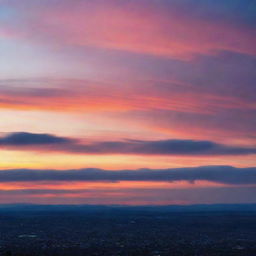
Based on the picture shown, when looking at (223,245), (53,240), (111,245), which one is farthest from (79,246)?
(223,245)

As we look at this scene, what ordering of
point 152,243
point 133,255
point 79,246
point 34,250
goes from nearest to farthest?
point 133,255 → point 34,250 → point 79,246 → point 152,243

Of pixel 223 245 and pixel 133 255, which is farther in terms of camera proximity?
pixel 223 245

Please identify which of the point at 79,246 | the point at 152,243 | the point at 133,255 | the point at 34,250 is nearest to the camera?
the point at 133,255

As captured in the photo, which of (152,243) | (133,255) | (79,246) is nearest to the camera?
(133,255)

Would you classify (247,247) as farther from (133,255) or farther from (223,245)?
(133,255)

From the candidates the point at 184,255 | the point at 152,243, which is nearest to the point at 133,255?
the point at 184,255

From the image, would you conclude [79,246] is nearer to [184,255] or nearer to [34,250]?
[34,250]

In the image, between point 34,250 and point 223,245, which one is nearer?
point 34,250

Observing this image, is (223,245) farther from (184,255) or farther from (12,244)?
(12,244)

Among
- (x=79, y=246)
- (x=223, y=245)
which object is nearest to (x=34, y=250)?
(x=79, y=246)
